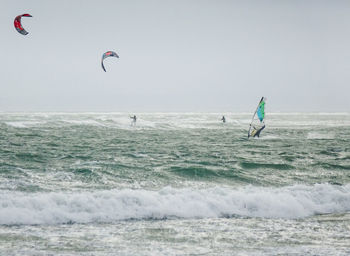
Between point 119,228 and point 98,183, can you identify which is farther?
point 98,183

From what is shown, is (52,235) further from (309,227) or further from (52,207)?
(309,227)

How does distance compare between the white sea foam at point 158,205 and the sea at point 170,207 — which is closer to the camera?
the sea at point 170,207

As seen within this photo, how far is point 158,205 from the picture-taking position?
1098 cm

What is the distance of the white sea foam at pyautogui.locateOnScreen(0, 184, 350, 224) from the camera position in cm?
998

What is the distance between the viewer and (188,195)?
12.1m

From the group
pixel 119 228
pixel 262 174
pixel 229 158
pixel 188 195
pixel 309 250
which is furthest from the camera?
pixel 229 158

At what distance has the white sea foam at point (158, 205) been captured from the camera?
393 inches

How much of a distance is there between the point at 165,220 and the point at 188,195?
2192 mm

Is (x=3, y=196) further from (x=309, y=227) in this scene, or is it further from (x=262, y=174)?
(x=262, y=174)

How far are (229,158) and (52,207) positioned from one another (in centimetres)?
1253

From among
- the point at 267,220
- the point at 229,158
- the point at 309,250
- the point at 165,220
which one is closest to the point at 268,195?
the point at 267,220

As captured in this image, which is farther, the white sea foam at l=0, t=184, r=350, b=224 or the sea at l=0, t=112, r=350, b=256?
the white sea foam at l=0, t=184, r=350, b=224

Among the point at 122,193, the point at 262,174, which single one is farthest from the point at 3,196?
the point at 262,174

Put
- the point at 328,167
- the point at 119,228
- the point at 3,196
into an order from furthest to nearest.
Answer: the point at 328,167 < the point at 3,196 < the point at 119,228
